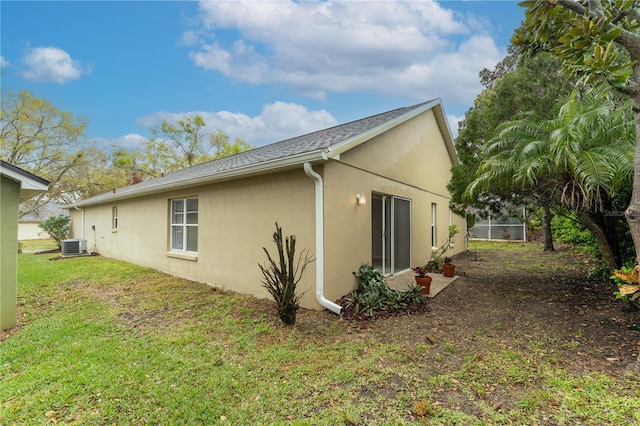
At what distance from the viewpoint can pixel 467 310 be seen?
580cm

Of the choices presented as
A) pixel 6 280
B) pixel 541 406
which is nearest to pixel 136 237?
pixel 6 280

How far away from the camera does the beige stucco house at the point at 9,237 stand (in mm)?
4832

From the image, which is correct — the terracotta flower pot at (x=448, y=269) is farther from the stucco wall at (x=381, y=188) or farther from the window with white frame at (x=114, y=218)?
the window with white frame at (x=114, y=218)

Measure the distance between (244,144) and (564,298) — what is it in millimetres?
30828

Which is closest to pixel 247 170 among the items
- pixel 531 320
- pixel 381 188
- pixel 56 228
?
pixel 381 188

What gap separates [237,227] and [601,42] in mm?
6725

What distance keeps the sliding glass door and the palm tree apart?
89.8 inches

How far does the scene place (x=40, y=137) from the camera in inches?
909

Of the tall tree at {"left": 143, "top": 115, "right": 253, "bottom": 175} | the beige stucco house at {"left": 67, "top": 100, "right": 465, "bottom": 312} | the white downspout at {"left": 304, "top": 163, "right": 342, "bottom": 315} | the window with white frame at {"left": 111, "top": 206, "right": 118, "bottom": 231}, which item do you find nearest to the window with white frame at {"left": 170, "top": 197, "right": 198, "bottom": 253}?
the beige stucco house at {"left": 67, "top": 100, "right": 465, "bottom": 312}

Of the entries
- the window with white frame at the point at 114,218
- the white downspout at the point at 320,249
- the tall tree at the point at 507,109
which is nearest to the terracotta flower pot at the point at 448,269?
the tall tree at the point at 507,109

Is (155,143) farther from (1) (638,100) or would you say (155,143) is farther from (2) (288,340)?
(1) (638,100)

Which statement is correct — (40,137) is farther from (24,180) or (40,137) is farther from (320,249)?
(320,249)

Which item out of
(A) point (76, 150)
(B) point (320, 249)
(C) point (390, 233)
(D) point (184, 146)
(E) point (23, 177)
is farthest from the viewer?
(D) point (184, 146)

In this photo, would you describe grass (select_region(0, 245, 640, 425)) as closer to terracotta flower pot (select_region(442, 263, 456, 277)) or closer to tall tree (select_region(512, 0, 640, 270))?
tall tree (select_region(512, 0, 640, 270))
